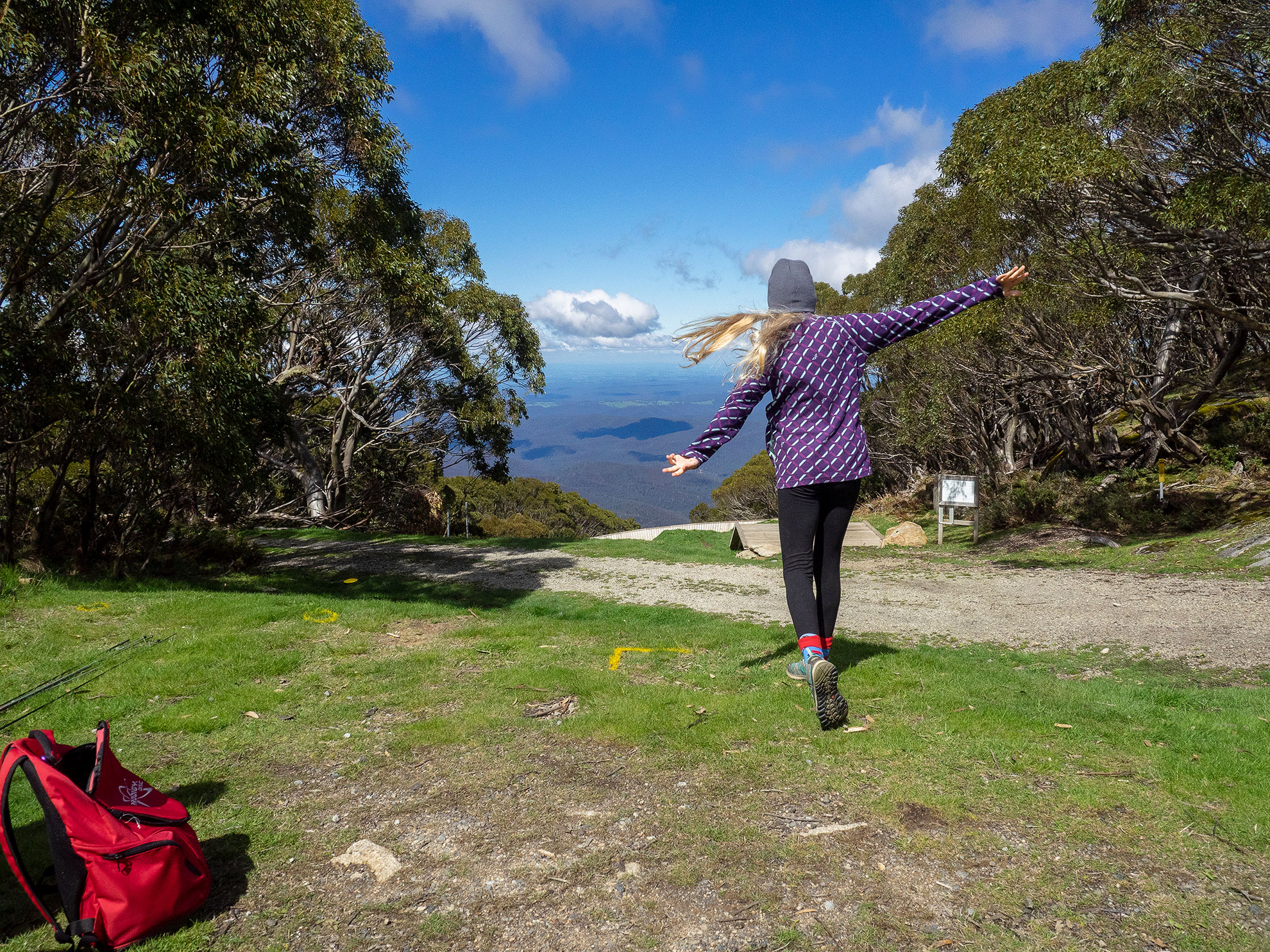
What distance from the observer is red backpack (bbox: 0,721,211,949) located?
7.08ft

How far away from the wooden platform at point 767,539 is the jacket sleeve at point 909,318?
8208mm

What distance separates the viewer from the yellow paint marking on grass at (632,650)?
523 centimetres

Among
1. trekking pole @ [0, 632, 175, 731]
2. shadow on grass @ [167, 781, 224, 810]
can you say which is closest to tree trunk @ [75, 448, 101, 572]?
trekking pole @ [0, 632, 175, 731]

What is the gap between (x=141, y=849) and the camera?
2.23 metres

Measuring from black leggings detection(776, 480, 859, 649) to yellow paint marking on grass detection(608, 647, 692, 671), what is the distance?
5.69 feet

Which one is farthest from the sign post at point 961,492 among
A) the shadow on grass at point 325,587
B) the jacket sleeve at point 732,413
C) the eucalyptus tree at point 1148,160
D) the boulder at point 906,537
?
the jacket sleeve at point 732,413

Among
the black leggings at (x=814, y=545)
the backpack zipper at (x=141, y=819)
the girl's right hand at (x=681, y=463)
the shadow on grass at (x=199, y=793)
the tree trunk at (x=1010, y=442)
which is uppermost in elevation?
the tree trunk at (x=1010, y=442)

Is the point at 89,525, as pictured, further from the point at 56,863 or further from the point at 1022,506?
the point at 1022,506

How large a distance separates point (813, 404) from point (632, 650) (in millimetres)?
2674

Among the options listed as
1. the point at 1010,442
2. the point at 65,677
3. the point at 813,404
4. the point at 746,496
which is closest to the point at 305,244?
the point at 65,677

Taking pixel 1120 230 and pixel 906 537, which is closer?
pixel 1120 230

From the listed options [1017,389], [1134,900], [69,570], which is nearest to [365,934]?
[1134,900]

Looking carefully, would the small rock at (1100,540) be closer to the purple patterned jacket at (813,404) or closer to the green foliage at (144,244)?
the purple patterned jacket at (813,404)

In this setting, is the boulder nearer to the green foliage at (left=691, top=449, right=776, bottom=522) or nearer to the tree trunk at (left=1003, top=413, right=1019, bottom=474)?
the tree trunk at (left=1003, top=413, right=1019, bottom=474)
